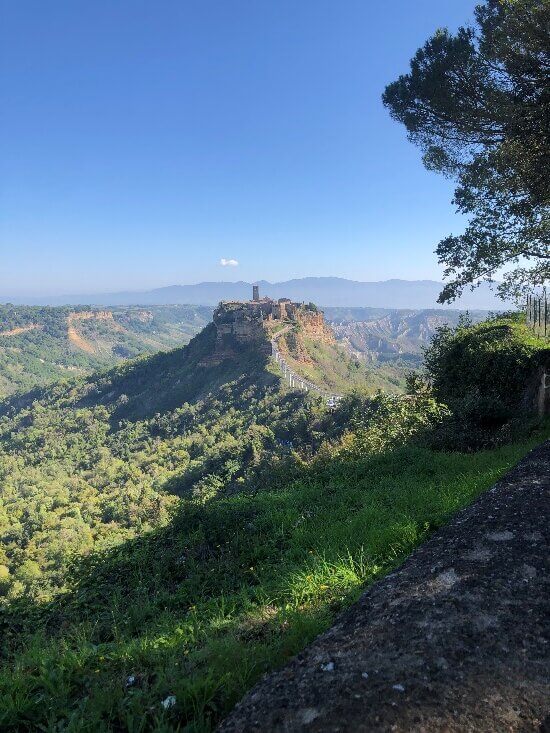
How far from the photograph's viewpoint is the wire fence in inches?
452

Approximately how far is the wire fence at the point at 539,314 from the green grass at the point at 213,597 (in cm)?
513

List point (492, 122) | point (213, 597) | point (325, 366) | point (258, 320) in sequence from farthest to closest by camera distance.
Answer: point (325, 366) < point (258, 320) < point (492, 122) < point (213, 597)

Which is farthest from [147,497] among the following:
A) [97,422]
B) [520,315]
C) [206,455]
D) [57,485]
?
[97,422]

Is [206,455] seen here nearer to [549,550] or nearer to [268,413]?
[268,413]

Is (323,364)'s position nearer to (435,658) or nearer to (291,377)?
(291,377)

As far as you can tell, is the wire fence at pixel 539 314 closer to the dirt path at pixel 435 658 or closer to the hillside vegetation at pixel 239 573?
the hillside vegetation at pixel 239 573

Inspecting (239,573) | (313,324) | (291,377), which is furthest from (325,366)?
(239,573)

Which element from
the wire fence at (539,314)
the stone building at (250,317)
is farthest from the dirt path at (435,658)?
the stone building at (250,317)

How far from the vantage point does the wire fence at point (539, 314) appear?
452 inches

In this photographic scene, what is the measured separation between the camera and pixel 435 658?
6.73ft

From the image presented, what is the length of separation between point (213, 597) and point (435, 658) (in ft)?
9.05

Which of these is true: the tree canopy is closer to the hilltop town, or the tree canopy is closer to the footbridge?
the footbridge

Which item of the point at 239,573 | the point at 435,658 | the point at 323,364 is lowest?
the point at 323,364

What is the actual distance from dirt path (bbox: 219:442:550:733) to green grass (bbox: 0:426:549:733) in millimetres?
421
